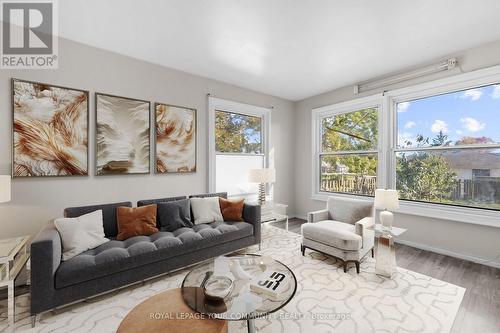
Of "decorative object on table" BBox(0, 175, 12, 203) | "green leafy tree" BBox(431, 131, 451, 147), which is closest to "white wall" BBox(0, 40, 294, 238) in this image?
"decorative object on table" BBox(0, 175, 12, 203)

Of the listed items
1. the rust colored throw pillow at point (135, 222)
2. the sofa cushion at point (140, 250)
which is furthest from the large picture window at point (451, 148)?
the rust colored throw pillow at point (135, 222)

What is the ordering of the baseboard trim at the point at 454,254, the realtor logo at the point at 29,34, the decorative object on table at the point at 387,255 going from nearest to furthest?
the realtor logo at the point at 29,34
the decorative object on table at the point at 387,255
the baseboard trim at the point at 454,254

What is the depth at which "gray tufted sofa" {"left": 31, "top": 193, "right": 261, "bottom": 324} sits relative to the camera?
5.86 ft

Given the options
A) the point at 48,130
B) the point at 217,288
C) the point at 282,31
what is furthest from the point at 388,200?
the point at 48,130

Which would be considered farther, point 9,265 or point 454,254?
point 454,254

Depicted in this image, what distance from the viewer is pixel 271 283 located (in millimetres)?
1691

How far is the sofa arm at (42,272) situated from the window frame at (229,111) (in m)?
2.35

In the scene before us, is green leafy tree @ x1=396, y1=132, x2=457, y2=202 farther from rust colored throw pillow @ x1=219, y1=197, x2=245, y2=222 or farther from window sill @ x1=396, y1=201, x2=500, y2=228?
rust colored throw pillow @ x1=219, y1=197, x2=245, y2=222

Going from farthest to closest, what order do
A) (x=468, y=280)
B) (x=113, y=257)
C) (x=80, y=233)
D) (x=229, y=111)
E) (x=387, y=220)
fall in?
1. (x=229, y=111)
2. (x=387, y=220)
3. (x=468, y=280)
4. (x=80, y=233)
5. (x=113, y=257)

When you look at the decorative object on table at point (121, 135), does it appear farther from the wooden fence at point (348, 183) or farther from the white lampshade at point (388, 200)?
the wooden fence at point (348, 183)

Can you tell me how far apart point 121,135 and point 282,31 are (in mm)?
2507

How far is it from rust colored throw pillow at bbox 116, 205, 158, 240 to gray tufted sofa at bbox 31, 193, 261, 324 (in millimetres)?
87

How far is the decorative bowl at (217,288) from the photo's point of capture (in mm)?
1479

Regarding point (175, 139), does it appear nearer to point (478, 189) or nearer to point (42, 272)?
point (42, 272)
